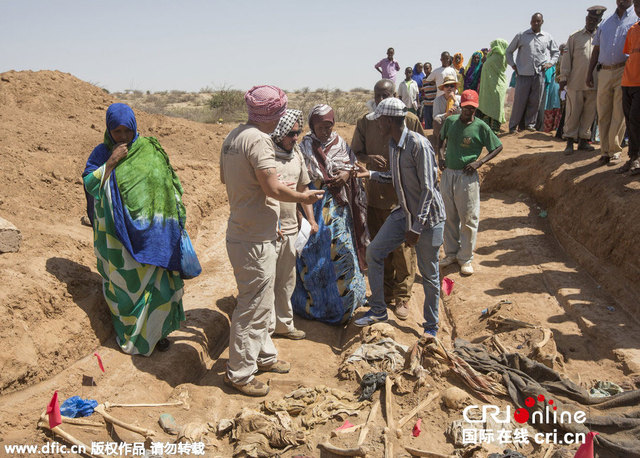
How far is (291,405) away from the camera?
12.2 feet

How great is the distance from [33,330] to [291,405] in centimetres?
198

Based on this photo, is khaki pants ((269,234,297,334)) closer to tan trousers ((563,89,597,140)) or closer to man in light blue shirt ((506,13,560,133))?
tan trousers ((563,89,597,140))

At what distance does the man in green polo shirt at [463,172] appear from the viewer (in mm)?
6086

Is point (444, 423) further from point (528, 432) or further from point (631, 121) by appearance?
point (631, 121)

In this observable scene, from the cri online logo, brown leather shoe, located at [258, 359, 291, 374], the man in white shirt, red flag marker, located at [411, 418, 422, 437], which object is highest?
the man in white shirt

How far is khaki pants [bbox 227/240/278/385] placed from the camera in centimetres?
385

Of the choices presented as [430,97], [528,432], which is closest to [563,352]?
[528,432]

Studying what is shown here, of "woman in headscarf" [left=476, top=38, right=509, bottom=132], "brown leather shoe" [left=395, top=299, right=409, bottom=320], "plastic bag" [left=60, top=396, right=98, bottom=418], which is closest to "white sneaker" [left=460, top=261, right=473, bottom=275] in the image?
"brown leather shoe" [left=395, top=299, right=409, bottom=320]

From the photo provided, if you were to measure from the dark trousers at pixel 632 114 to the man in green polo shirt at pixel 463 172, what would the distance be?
1668 mm

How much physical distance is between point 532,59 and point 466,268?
18.0ft

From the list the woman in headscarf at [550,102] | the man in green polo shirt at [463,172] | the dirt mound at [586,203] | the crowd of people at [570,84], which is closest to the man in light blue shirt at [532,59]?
the crowd of people at [570,84]

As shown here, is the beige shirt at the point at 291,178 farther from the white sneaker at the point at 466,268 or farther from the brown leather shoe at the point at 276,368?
the white sneaker at the point at 466,268

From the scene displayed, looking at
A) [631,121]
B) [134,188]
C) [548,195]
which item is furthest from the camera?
[548,195]

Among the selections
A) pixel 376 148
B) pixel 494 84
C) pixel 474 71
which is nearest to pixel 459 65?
pixel 474 71
